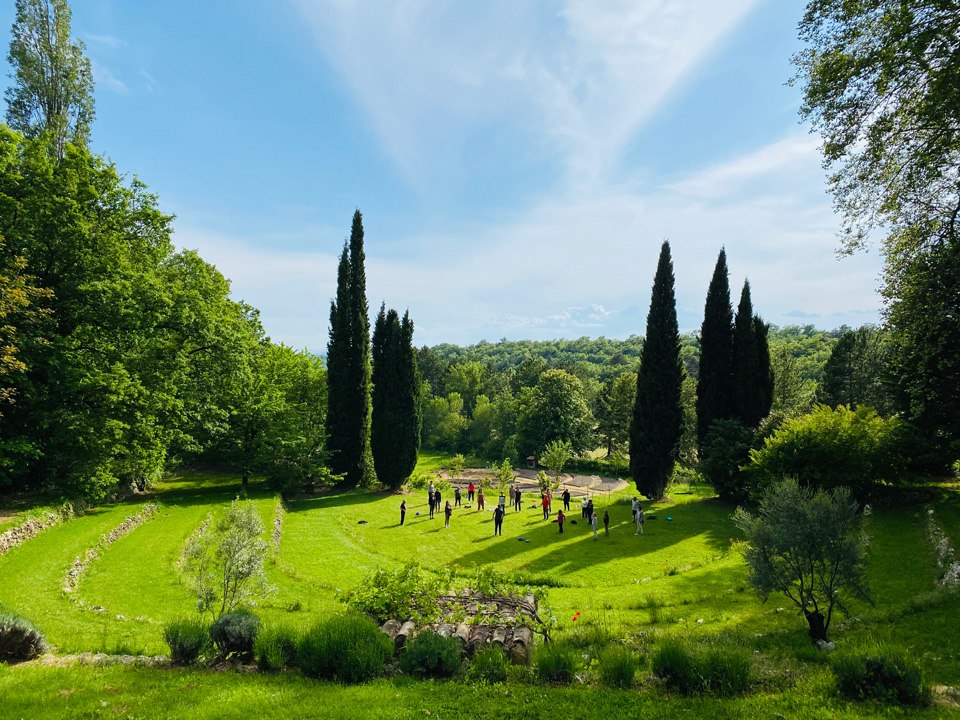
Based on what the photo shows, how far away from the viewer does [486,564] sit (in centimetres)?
1659

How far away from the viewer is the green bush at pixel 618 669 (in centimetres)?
725

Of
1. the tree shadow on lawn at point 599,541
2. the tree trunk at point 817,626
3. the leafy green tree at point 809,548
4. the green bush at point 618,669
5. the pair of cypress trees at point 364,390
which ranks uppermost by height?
the pair of cypress trees at point 364,390

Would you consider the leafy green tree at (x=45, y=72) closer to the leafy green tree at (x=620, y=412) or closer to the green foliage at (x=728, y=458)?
the green foliage at (x=728, y=458)

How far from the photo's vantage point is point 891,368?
20.3m

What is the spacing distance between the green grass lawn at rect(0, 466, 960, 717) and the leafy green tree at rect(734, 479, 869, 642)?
39.7 inches

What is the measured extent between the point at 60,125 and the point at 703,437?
1652 inches

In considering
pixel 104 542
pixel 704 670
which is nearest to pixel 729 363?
pixel 704 670

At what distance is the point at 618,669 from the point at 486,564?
9.76 m

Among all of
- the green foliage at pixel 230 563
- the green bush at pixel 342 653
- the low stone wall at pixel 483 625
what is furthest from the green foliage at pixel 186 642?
the low stone wall at pixel 483 625

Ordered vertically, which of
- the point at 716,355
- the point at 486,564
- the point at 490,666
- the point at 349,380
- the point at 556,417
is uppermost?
the point at 716,355

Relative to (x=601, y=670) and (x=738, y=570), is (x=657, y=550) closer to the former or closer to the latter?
(x=738, y=570)

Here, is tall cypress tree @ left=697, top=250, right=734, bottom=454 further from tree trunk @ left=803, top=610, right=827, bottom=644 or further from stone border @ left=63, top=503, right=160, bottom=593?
A: stone border @ left=63, top=503, right=160, bottom=593

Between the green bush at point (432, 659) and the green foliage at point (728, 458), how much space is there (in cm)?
2325

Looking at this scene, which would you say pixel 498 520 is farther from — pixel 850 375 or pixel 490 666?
pixel 850 375
